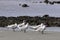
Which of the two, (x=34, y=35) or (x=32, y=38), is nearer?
(x=32, y=38)

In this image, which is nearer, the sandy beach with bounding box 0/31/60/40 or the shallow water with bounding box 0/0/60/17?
the sandy beach with bounding box 0/31/60/40

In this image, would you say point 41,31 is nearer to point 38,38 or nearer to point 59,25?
point 38,38

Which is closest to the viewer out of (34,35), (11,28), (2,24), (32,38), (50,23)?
(32,38)

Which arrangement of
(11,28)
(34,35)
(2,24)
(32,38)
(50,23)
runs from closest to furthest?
(32,38), (34,35), (11,28), (2,24), (50,23)

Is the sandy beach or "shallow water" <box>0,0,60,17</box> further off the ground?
the sandy beach

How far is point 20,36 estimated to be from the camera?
21359 millimetres

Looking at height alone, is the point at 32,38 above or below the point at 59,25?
above

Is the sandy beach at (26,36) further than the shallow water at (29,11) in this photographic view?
No

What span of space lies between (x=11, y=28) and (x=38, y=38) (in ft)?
20.4

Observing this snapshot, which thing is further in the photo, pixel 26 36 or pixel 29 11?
pixel 29 11

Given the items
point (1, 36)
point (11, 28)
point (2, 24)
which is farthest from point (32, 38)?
point (2, 24)

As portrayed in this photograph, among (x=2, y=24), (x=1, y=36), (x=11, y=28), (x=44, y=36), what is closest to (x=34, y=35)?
(x=44, y=36)

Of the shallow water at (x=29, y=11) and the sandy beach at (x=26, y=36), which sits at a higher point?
the sandy beach at (x=26, y=36)

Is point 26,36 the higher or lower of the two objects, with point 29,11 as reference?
higher
